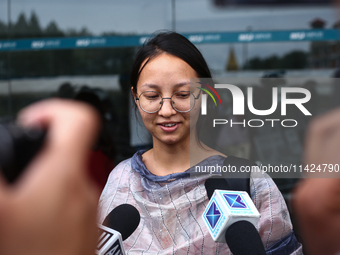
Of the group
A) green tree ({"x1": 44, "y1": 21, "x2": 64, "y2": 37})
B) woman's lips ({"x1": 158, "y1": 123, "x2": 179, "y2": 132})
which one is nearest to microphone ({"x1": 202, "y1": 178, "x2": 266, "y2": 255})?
woman's lips ({"x1": 158, "y1": 123, "x2": 179, "y2": 132})

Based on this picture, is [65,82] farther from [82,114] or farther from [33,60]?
[82,114]

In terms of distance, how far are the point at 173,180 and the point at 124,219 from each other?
24 cm

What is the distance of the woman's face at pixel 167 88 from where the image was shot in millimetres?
1350

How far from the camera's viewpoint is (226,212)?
3.05ft

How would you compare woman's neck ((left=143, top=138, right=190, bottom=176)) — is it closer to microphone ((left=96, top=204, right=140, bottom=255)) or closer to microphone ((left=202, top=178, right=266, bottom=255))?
microphone ((left=96, top=204, right=140, bottom=255))

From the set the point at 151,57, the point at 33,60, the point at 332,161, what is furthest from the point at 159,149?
the point at 33,60

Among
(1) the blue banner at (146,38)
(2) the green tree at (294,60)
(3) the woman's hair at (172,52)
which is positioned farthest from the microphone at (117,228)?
(2) the green tree at (294,60)

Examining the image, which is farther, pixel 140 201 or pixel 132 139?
pixel 132 139

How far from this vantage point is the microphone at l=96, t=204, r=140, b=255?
1.00 meters

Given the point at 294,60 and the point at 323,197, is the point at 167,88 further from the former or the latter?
the point at 294,60

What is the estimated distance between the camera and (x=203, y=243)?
4.10 feet

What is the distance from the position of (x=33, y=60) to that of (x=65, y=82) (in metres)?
0.36

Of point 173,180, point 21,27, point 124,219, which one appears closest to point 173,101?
point 173,180

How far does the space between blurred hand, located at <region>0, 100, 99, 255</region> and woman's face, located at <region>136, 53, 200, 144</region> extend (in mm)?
850
